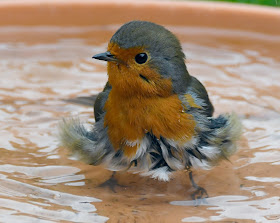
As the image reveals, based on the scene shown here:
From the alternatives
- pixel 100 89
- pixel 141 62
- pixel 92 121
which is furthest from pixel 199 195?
pixel 100 89

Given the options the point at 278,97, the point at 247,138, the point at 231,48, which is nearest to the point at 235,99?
the point at 278,97

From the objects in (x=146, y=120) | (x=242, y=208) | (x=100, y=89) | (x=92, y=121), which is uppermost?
(x=100, y=89)

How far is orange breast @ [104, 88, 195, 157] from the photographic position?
296cm

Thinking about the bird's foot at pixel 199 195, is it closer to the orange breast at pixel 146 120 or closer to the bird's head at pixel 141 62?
the orange breast at pixel 146 120

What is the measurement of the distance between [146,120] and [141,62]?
1.05 feet

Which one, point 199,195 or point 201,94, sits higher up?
point 201,94

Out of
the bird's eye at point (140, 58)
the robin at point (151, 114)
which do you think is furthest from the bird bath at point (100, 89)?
the bird's eye at point (140, 58)

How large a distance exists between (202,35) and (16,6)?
6.13 ft

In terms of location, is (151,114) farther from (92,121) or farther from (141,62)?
(92,121)

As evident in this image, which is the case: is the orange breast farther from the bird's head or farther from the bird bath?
the bird bath

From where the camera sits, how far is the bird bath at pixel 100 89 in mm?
2762

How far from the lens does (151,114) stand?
2969 mm

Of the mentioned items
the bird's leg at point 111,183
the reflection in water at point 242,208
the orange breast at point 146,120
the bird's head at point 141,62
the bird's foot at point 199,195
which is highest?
the bird's head at point 141,62

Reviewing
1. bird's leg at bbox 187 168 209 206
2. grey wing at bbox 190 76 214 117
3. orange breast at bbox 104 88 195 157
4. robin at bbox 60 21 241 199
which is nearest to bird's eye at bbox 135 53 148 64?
robin at bbox 60 21 241 199
